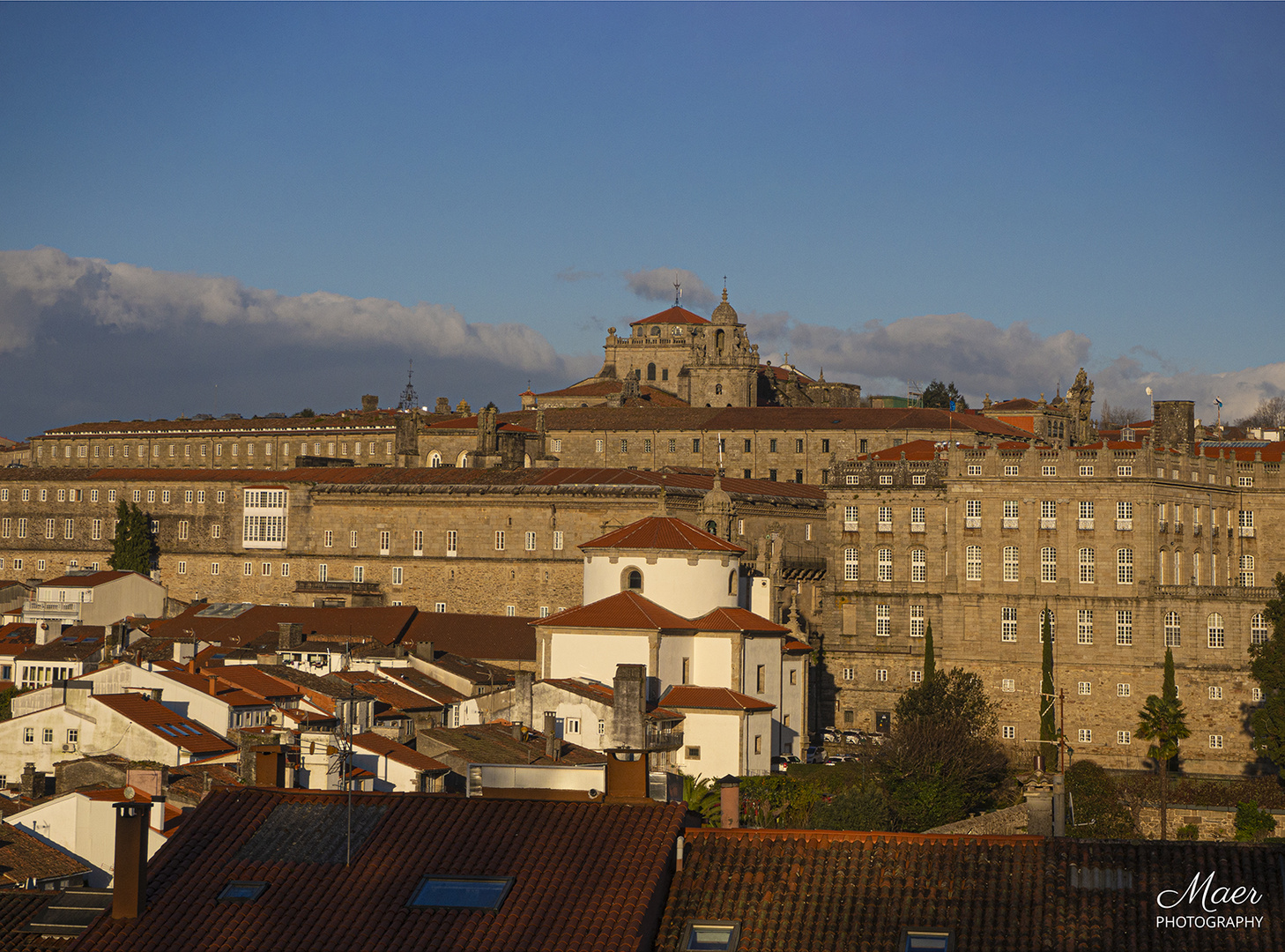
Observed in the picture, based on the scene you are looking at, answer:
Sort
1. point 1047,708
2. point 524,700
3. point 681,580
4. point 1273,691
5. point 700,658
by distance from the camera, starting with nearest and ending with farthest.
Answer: point 524,700 → point 1273,691 → point 700,658 → point 681,580 → point 1047,708

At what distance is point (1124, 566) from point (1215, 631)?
469cm

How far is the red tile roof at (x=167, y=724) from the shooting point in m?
52.2

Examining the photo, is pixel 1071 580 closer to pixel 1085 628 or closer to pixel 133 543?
pixel 1085 628

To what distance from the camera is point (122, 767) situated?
4788 cm

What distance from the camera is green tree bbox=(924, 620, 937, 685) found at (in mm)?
82544

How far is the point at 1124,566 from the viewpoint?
82625mm

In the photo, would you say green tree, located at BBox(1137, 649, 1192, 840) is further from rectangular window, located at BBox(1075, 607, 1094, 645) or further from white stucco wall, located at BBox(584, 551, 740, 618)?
white stucco wall, located at BBox(584, 551, 740, 618)

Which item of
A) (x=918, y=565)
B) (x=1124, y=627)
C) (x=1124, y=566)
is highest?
(x=1124, y=566)

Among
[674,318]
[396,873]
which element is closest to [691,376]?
[674,318]

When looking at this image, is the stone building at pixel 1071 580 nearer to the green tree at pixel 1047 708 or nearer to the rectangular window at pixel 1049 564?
the rectangular window at pixel 1049 564

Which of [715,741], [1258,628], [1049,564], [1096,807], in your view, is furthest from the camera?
[1049,564]

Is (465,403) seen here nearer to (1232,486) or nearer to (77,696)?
(1232,486)

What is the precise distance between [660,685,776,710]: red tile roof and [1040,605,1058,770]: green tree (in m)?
13.4

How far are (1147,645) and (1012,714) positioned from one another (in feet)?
21.1
